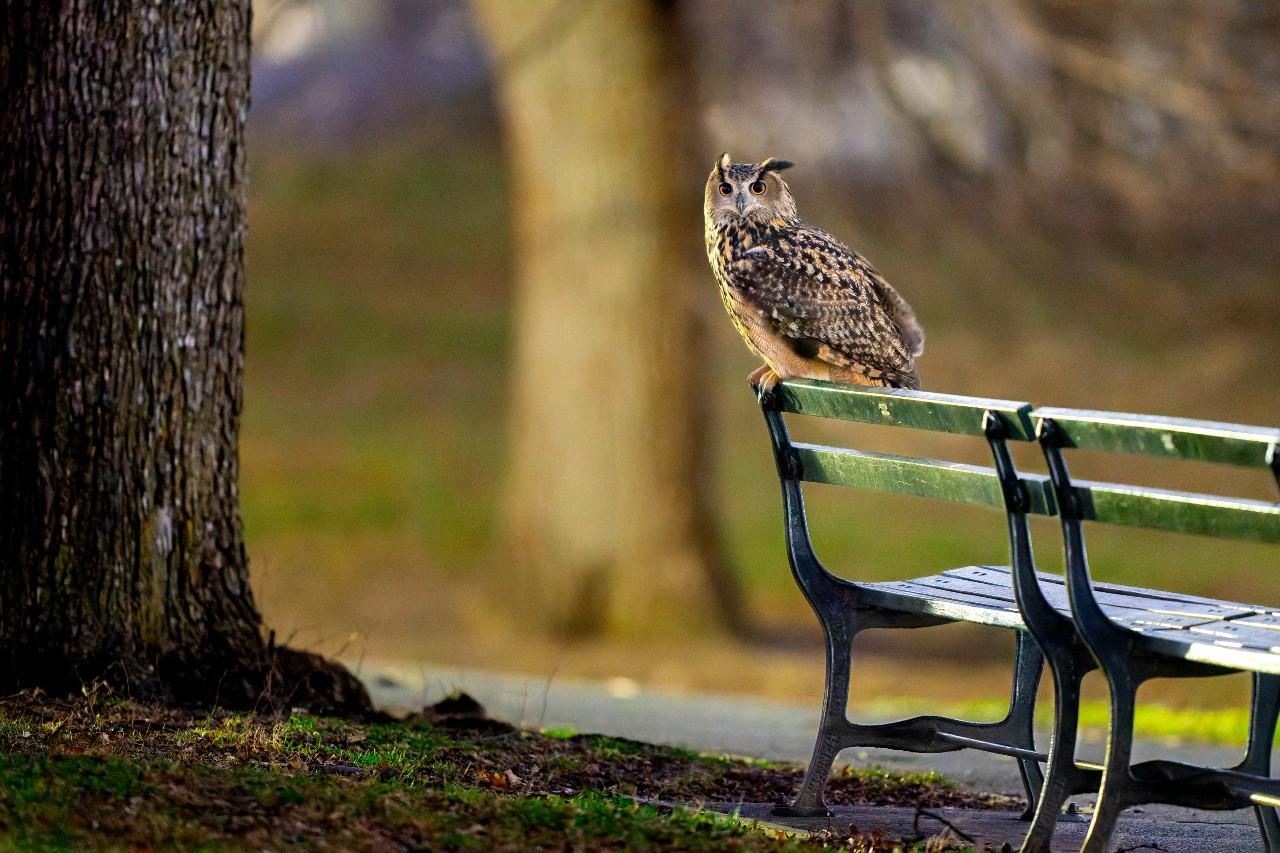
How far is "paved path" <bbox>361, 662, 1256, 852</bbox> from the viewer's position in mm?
5988

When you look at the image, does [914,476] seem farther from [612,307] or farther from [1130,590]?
[612,307]

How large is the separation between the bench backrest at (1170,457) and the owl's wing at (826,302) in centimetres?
124

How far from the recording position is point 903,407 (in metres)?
4.40

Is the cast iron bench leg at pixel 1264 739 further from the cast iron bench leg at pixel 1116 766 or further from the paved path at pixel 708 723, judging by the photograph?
the cast iron bench leg at pixel 1116 766

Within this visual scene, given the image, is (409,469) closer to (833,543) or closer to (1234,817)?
(833,543)

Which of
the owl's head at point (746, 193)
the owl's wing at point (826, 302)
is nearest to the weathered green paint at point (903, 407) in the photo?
the owl's wing at point (826, 302)

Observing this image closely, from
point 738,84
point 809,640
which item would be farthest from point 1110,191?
point 809,640

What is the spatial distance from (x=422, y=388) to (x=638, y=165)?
386 inches

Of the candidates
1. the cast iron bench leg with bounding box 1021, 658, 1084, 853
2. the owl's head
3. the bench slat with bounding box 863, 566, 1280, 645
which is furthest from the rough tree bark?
the cast iron bench leg with bounding box 1021, 658, 1084, 853

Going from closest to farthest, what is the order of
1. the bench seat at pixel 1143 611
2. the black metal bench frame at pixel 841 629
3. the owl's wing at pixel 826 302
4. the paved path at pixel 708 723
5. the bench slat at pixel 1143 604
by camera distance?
1. the bench seat at pixel 1143 611
2. the bench slat at pixel 1143 604
3. the black metal bench frame at pixel 841 629
4. the owl's wing at pixel 826 302
5. the paved path at pixel 708 723

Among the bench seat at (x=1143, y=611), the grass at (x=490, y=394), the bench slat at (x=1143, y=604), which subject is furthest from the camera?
the grass at (x=490, y=394)

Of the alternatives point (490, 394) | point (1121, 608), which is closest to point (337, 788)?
point (1121, 608)

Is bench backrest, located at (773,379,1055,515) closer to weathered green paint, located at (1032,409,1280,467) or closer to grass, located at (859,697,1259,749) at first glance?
weathered green paint, located at (1032,409,1280,467)

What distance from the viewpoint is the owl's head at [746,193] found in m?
5.41
